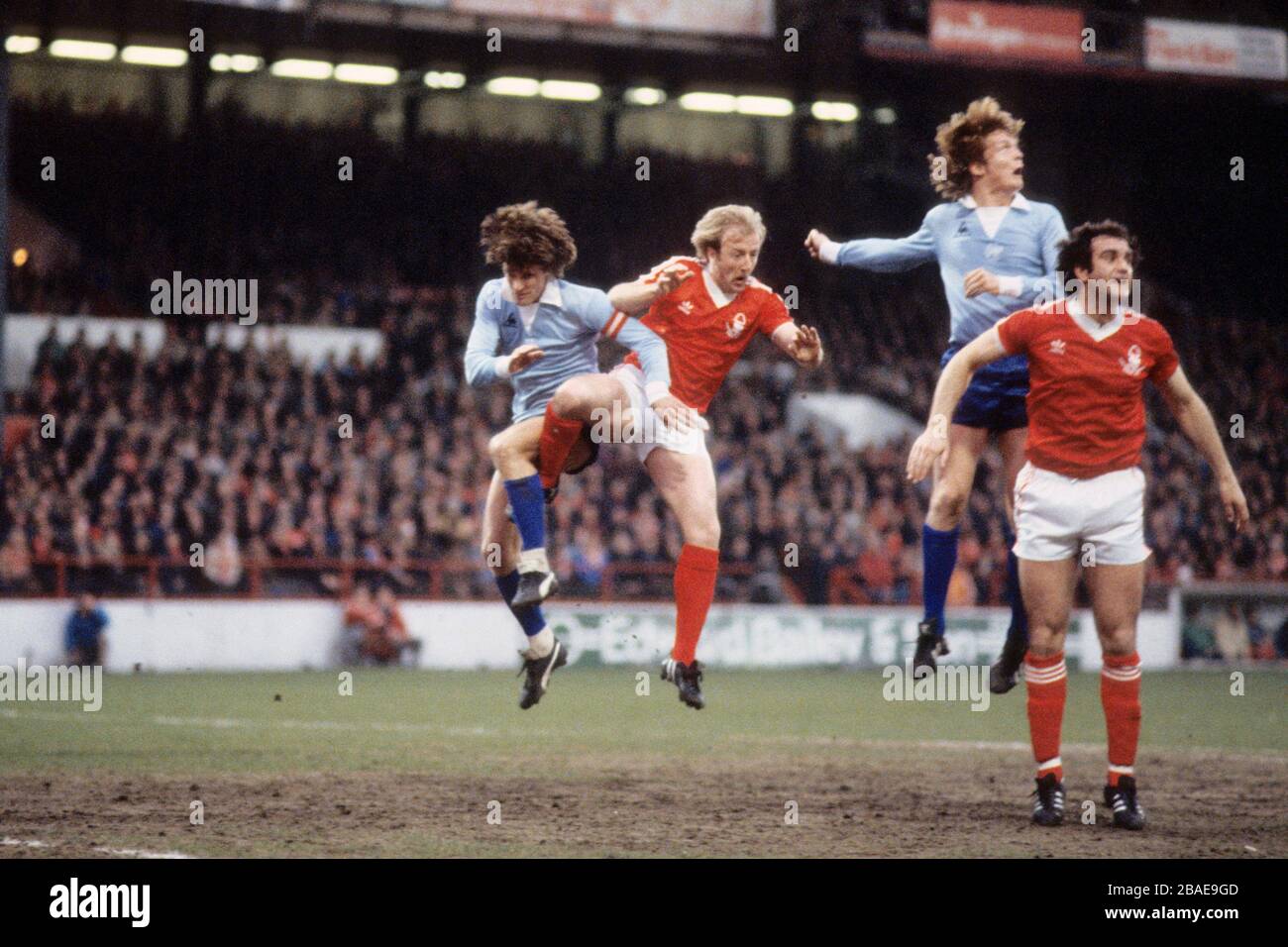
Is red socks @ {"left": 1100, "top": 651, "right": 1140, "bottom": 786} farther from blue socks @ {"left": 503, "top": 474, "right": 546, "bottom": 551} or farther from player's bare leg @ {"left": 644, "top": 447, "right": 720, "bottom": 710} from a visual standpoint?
blue socks @ {"left": 503, "top": 474, "right": 546, "bottom": 551}

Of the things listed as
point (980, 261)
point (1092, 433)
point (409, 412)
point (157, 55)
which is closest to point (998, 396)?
point (980, 261)

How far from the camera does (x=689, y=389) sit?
10195mm

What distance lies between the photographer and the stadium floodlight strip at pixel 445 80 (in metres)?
28.8

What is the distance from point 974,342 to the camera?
913 centimetres

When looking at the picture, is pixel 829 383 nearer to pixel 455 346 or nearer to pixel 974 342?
pixel 455 346

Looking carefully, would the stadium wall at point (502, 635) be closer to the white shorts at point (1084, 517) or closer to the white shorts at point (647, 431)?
the white shorts at point (647, 431)

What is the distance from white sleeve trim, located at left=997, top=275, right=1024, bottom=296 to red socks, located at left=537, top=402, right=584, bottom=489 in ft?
7.84

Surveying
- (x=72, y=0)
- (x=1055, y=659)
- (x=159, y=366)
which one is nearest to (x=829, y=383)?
(x=159, y=366)

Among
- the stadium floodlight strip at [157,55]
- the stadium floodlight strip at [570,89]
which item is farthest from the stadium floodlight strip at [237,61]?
the stadium floodlight strip at [570,89]

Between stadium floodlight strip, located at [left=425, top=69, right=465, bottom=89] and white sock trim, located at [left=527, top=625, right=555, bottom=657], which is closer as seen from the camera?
white sock trim, located at [left=527, top=625, right=555, bottom=657]

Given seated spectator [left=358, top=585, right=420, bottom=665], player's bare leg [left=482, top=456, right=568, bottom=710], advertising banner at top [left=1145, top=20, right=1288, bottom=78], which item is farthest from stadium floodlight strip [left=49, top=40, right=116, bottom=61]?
player's bare leg [left=482, top=456, right=568, bottom=710]

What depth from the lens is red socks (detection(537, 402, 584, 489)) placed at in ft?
32.3

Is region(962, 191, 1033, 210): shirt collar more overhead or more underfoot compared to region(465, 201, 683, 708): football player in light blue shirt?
more overhead

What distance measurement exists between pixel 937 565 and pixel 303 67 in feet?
66.6
